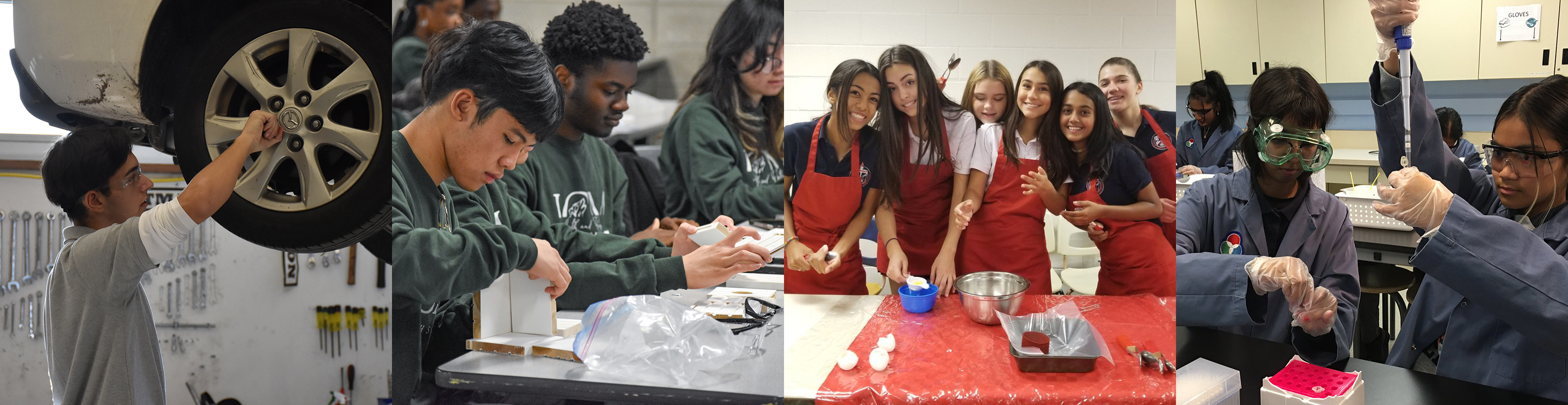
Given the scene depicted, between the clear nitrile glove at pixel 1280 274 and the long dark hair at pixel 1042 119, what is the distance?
3.30 ft

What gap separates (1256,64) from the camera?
84.8 inches

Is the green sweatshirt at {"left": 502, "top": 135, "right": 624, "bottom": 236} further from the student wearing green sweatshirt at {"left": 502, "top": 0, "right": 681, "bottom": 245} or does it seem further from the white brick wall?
the white brick wall

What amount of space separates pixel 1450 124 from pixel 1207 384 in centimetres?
93

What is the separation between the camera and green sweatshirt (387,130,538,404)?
7.55ft

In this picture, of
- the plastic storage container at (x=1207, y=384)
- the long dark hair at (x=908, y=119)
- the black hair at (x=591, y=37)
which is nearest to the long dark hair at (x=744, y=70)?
the black hair at (x=591, y=37)

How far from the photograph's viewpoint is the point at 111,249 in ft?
7.80

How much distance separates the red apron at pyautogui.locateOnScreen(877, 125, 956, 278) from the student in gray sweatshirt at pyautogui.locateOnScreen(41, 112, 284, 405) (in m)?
2.13

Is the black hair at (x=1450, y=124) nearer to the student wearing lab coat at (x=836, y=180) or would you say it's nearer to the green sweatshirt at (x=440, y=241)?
the student wearing lab coat at (x=836, y=180)

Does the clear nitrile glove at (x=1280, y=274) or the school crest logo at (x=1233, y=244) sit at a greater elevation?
the school crest logo at (x=1233, y=244)

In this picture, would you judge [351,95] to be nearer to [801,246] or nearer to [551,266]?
[551,266]

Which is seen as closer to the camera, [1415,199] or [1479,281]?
[1479,281]

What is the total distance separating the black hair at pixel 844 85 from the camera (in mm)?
3053

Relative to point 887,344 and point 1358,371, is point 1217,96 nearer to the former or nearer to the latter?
point 1358,371

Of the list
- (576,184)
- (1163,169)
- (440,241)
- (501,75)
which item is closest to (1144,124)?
(1163,169)
